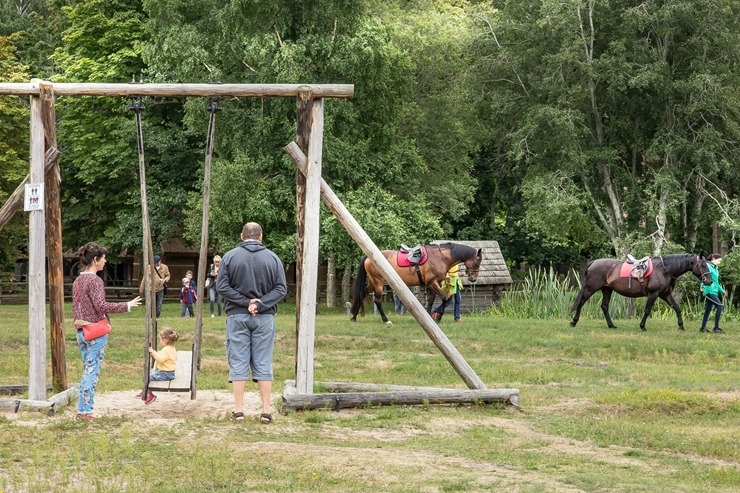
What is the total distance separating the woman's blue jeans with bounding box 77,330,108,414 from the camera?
1403 centimetres

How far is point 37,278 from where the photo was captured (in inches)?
603

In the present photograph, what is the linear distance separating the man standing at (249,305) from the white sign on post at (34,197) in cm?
283

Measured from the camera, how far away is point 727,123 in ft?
133

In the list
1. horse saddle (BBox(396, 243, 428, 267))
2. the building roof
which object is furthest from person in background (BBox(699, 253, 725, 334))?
the building roof

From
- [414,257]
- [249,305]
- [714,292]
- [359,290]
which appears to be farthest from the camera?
[359,290]

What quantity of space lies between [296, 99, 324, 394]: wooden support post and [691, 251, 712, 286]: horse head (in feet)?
45.3

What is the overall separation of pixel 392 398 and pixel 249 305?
267 cm

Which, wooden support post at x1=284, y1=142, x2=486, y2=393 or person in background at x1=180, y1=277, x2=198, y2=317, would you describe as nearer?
wooden support post at x1=284, y1=142, x2=486, y2=393

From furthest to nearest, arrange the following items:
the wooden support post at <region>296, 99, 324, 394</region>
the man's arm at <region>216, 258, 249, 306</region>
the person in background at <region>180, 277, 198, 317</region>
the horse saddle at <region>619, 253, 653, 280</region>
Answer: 1. the person in background at <region>180, 277, 198, 317</region>
2. the horse saddle at <region>619, 253, 653, 280</region>
3. the wooden support post at <region>296, 99, 324, 394</region>
4. the man's arm at <region>216, 258, 249, 306</region>

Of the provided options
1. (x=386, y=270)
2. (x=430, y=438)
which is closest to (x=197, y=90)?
(x=386, y=270)

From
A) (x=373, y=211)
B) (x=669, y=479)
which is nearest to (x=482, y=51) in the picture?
(x=373, y=211)

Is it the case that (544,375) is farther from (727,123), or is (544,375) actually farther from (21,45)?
(21,45)

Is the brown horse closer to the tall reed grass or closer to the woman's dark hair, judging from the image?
the tall reed grass

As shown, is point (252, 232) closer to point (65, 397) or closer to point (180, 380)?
point (180, 380)
